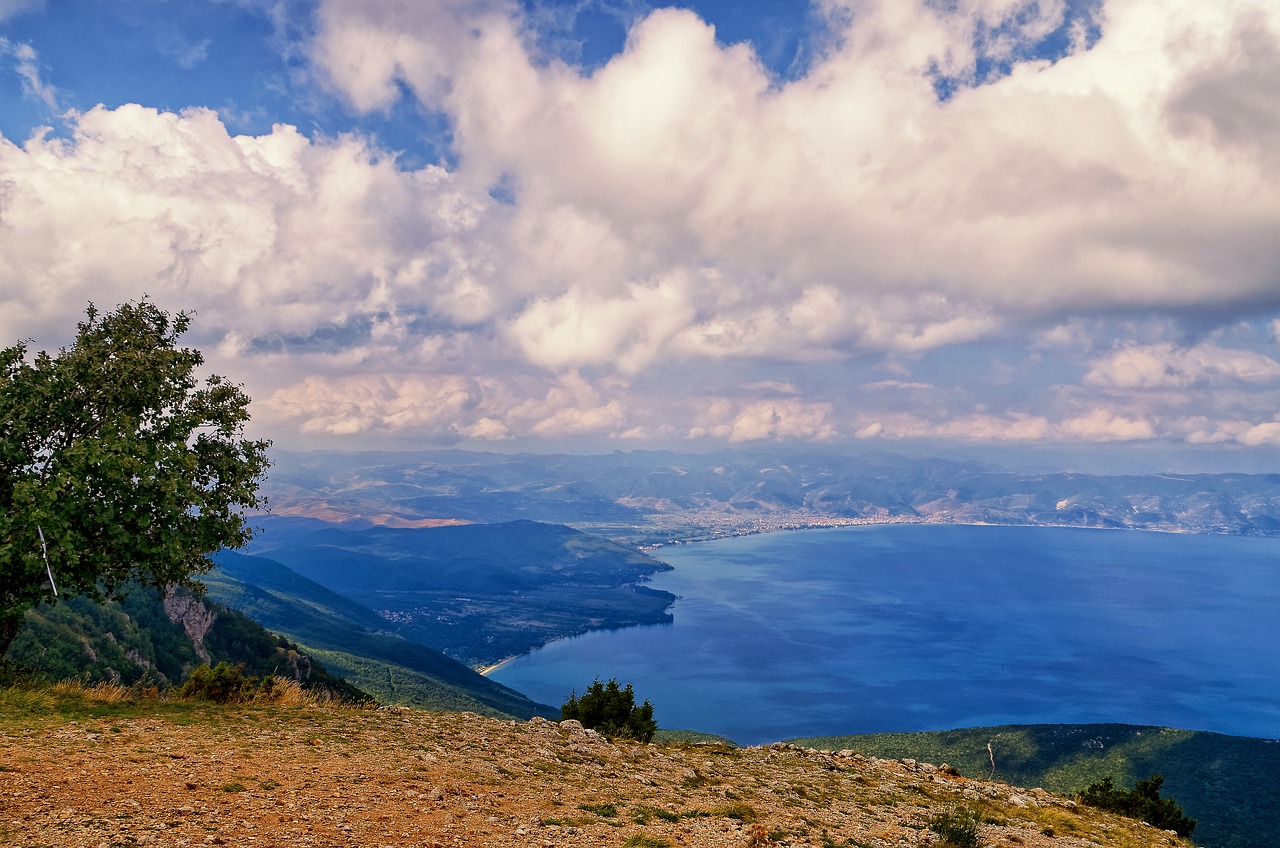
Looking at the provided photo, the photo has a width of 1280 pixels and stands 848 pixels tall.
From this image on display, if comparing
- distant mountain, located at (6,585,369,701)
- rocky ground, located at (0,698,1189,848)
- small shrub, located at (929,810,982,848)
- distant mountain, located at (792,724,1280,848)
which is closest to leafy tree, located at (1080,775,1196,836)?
rocky ground, located at (0,698,1189,848)

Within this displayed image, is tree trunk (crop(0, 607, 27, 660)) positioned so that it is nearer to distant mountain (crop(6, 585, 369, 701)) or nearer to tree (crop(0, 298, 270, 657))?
tree (crop(0, 298, 270, 657))

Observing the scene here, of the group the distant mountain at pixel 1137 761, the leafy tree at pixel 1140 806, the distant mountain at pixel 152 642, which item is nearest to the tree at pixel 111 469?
the leafy tree at pixel 1140 806

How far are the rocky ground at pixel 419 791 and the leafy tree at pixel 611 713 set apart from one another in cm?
525

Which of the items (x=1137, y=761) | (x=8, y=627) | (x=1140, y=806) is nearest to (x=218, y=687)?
(x=8, y=627)

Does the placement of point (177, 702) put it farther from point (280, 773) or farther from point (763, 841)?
point (763, 841)

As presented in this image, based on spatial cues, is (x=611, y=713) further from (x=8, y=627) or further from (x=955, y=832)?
(x=8, y=627)

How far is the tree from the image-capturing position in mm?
24172

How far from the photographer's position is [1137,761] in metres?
151

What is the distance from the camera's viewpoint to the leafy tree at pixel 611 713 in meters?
38.0

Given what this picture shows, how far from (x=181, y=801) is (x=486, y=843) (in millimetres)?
7363

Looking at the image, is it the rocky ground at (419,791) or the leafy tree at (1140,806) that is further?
the leafy tree at (1140,806)

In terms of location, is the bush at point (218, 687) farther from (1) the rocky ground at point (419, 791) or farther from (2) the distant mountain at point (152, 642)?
(2) the distant mountain at point (152, 642)

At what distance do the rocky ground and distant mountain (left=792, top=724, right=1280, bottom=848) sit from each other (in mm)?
114634

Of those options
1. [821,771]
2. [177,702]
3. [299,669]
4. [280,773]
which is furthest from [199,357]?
[299,669]
